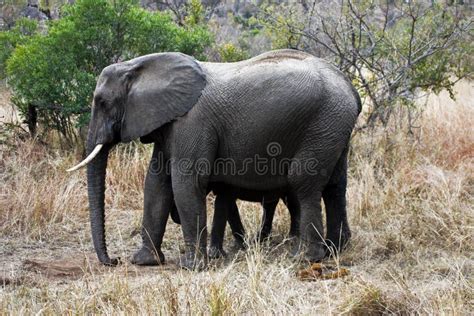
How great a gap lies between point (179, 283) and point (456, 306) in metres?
1.64

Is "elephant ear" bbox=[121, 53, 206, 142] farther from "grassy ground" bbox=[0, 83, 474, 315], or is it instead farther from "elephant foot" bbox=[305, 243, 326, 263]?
"elephant foot" bbox=[305, 243, 326, 263]

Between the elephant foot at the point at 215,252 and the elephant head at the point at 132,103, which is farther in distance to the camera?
the elephant foot at the point at 215,252

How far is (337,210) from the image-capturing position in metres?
6.80

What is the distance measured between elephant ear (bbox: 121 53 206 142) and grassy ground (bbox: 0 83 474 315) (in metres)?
1.01

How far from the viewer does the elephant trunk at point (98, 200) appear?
6.47 meters

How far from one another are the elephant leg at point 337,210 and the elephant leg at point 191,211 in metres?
1.11

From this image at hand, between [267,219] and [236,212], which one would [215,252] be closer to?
[236,212]

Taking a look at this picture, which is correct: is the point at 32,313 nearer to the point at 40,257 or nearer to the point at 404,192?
the point at 40,257

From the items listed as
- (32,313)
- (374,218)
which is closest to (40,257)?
(32,313)

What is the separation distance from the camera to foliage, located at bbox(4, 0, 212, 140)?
31.0 feet

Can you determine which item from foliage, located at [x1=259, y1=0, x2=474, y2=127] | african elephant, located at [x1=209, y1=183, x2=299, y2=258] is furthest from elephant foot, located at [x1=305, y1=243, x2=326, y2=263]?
foliage, located at [x1=259, y1=0, x2=474, y2=127]

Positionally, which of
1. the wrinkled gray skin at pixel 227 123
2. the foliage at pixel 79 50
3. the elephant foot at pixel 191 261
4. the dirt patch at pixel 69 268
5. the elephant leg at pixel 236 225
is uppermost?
the foliage at pixel 79 50

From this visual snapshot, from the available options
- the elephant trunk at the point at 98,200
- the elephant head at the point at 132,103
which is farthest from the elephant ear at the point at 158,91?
the elephant trunk at the point at 98,200

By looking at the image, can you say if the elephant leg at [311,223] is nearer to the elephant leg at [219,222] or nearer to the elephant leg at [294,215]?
the elephant leg at [294,215]
